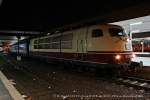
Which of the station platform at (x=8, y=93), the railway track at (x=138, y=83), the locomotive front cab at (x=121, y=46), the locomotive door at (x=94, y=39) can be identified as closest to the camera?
the station platform at (x=8, y=93)

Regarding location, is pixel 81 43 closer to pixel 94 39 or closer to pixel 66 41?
pixel 94 39

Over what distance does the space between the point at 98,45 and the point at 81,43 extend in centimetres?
207

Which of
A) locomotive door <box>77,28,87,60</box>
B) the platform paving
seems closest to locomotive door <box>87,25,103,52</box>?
locomotive door <box>77,28,87,60</box>

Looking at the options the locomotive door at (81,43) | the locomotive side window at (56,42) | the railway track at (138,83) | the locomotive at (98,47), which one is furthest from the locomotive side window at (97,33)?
the locomotive side window at (56,42)

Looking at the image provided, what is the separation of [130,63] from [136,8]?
4120 mm

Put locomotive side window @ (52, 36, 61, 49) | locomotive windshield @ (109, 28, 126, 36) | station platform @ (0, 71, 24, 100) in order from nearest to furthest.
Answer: station platform @ (0, 71, 24, 100) → locomotive windshield @ (109, 28, 126, 36) → locomotive side window @ (52, 36, 61, 49)

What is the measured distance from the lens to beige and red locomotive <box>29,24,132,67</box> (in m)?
15.4

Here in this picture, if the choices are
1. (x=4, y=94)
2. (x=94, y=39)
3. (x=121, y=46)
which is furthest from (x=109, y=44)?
(x=4, y=94)

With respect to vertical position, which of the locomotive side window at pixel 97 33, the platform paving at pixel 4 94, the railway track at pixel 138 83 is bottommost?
the railway track at pixel 138 83

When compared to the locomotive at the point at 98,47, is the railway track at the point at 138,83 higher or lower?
lower

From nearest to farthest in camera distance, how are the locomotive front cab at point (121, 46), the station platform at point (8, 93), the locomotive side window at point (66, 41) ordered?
the station platform at point (8, 93) → the locomotive front cab at point (121, 46) → the locomotive side window at point (66, 41)

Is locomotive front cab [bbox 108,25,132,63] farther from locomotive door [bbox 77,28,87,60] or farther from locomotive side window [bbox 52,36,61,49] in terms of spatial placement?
locomotive side window [bbox 52,36,61,49]

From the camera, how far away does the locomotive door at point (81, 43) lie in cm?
1744

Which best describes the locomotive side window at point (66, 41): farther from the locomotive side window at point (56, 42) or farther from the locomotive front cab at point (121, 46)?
the locomotive front cab at point (121, 46)
